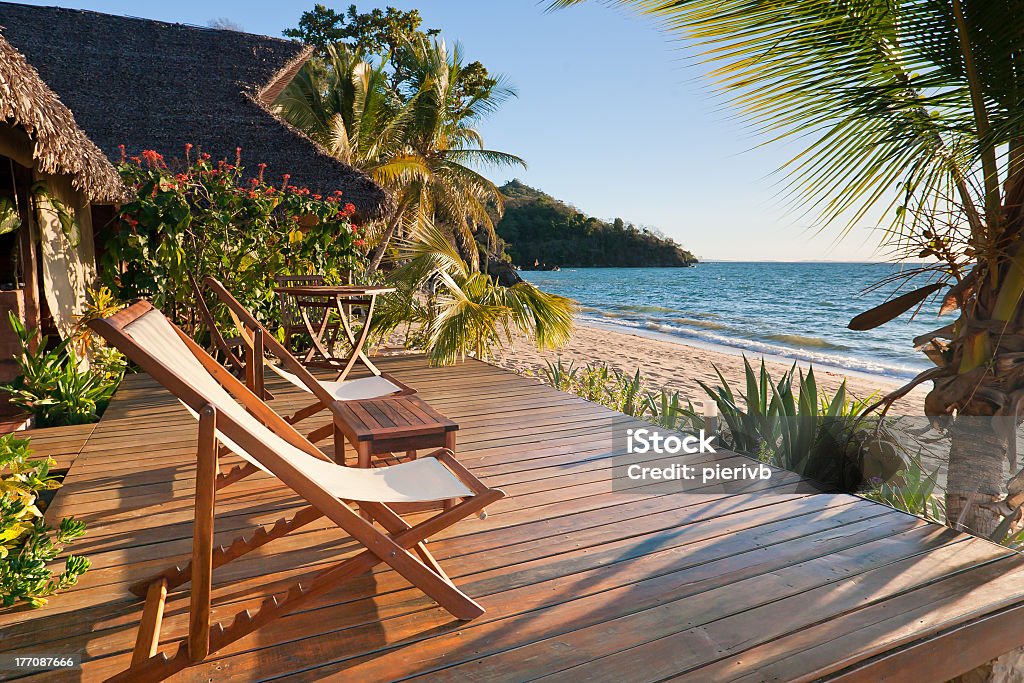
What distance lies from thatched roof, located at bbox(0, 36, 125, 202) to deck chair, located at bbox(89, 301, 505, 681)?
198cm

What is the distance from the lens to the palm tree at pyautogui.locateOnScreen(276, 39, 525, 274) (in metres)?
15.9

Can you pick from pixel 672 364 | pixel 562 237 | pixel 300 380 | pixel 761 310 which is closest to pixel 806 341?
pixel 672 364

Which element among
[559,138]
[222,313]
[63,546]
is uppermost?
[559,138]

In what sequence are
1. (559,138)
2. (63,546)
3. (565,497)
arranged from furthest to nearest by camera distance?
(559,138)
(565,497)
(63,546)

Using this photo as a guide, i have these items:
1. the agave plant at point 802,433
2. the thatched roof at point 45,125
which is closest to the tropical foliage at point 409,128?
the thatched roof at point 45,125

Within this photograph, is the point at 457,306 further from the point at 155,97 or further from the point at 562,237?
the point at 562,237

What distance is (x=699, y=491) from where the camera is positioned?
9.93 ft

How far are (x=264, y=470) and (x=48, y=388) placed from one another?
9.97 ft

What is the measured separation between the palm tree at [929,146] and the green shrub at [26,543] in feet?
8.22

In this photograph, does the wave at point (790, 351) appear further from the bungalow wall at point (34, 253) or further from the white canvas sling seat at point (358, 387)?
the bungalow wall at point (34, 253)

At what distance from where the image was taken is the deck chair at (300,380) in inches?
124

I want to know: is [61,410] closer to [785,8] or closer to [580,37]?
[785,8]

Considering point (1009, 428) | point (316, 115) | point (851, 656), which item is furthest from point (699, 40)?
point (316, 115)

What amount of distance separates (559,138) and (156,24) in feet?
122
